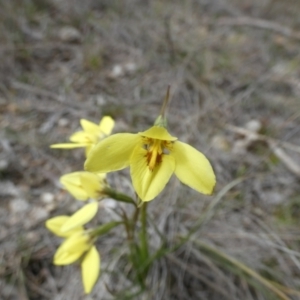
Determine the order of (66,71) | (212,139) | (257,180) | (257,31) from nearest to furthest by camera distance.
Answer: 1. (257,180)
2. (212,139)
3. (66,71)
4. (257,31)

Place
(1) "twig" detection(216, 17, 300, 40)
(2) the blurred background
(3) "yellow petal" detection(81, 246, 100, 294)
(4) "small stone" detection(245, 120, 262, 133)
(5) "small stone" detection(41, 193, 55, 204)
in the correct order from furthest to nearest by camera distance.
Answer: (1) "twig" detection(216, 17, 300, 40)
(4) "small stone" detection(245, 120, 262, 133)
(5) "small stone" detection(41, 193, 55, 204)
(2) the blurred background
(3) "yellow petal" detection(81, 246, 100, 294)

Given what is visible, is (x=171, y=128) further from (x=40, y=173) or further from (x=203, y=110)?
(x=40, y=173)

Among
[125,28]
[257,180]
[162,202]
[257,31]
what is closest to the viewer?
[162,202]

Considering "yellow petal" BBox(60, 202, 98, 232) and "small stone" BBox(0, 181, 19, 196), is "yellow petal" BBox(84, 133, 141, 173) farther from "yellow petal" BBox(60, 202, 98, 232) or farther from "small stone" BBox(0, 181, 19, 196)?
"small stone" BBox(0, 181, 19, 196)

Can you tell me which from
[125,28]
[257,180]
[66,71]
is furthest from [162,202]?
[125,28]

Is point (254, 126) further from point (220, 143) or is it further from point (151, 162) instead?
point (151, 162)

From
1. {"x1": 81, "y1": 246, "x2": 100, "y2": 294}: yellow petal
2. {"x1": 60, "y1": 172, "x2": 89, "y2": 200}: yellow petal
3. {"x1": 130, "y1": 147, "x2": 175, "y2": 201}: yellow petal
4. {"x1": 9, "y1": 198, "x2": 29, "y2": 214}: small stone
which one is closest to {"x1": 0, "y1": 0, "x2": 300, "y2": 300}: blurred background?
{"x1": 9, "y1": 198, "x2": 29, "y2": 214}: small stone
